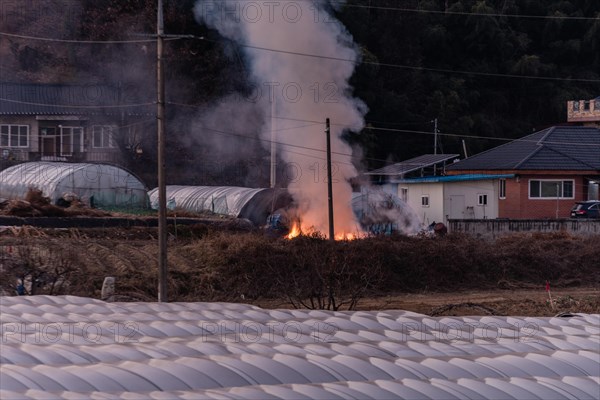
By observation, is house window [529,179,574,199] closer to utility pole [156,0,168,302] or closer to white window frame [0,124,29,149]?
white window frame [0,124,29,149]

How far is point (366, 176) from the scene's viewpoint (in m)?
45.4

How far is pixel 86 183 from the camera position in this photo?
39469 mm

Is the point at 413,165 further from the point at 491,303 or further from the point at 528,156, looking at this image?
the point at 491,303

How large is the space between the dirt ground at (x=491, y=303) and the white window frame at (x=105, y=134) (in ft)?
80.7

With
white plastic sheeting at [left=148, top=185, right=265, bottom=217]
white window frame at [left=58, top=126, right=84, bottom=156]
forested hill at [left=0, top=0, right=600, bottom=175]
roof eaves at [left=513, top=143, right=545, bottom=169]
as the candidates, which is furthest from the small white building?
white window frame at [left=58, top=126, right=84, bottom=156]

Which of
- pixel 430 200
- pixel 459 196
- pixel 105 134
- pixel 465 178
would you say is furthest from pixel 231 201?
pixel 105 134

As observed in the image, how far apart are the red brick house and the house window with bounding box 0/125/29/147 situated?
892 inches

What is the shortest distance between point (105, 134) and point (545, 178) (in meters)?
21.7

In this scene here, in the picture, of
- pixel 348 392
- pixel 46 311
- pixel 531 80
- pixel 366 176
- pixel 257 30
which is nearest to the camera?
pixel 348 392

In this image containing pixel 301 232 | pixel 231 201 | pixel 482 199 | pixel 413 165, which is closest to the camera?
pixel 301 232

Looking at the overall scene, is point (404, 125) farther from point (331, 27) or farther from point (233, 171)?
point (331, 27)

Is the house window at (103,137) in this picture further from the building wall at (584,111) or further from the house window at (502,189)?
the building wall at (584,111)

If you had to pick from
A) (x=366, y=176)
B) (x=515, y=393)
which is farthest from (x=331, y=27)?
(x=515, y=393)

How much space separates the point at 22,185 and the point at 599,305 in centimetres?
2384
